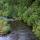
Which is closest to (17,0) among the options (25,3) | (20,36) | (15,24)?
(25,3)

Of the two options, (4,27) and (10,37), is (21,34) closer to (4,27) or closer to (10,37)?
(10,37)

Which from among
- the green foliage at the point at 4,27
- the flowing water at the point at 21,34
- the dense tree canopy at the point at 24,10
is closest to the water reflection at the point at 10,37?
the flowing water at the point at 21,34

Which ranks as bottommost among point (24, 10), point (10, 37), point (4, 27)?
point (10, 37)

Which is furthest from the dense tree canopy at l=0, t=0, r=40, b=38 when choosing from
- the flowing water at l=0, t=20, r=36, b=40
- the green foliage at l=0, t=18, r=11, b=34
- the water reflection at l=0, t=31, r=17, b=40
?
the green foliage at l=0, t=18, r=11, b=34

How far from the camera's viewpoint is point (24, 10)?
8727 mm

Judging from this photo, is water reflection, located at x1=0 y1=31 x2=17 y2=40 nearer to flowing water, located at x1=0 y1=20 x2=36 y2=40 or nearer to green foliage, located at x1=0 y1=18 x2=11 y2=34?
flowing water, located at x1=0 y1=20 x2=36 y2=40

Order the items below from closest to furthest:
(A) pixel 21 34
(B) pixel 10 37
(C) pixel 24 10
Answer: (B) pixel 10 37
(A) pixel 21 34
(C) pixel 24 10

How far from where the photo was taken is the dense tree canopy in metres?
7.28

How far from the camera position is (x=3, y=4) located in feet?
31.9

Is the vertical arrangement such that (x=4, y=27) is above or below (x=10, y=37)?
above

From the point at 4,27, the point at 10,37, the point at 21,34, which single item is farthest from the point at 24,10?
the point at 10,37

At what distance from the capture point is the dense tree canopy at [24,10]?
23.9ft

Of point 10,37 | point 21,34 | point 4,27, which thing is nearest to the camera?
point 10,37

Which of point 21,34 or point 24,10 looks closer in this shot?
point 21,34
